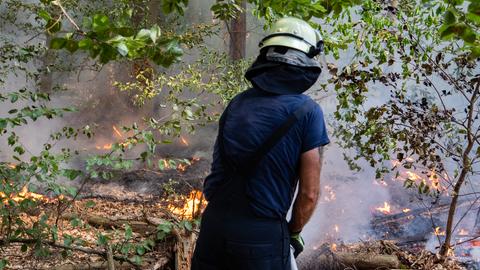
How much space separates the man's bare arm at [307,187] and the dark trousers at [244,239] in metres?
0.12

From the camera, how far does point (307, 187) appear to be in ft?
8.74

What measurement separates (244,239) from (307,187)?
467 mm

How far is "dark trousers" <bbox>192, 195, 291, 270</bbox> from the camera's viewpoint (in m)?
2.60

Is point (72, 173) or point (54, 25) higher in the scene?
point (54, 25)

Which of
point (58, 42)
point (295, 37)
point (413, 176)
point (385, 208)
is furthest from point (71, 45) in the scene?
point (413, 176)

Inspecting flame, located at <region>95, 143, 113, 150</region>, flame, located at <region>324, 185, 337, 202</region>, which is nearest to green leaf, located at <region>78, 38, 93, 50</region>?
flame, located at <region>324, 185, 337, 202</region>

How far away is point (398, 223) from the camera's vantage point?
760 centimetres

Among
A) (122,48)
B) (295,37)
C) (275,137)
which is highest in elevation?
(295,37)

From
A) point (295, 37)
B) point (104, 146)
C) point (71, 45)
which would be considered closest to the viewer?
point (71, 45)

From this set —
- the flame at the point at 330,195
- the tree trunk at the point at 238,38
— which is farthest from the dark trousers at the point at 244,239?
the tree trunk at the point at 238,38

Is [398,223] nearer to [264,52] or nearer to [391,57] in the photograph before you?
[391,57]

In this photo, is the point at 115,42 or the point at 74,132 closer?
the point at 115,42

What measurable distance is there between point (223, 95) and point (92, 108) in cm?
1038

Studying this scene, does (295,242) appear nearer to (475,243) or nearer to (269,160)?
(269,160)
